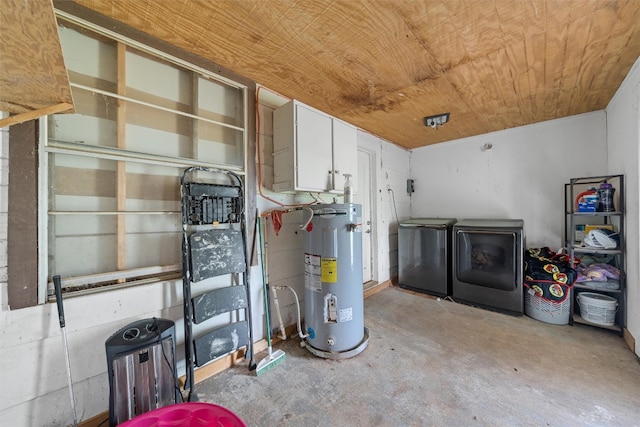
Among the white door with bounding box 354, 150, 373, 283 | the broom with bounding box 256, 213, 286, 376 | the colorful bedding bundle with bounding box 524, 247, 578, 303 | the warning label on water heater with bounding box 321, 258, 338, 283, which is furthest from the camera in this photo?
the white door with bounding box 354, 150, 373, 283

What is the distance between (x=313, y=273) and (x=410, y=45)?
1.85 metres

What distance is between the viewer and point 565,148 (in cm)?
297

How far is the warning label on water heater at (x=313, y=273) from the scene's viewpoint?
79.0 inches

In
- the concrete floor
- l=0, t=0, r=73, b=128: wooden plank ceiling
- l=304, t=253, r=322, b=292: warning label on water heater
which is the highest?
l=0, t=0, r=73, b=128: wooden plank ceiling

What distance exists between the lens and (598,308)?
2.32 m

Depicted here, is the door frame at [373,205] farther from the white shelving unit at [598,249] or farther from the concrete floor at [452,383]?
the white shelving unit at [598,249]

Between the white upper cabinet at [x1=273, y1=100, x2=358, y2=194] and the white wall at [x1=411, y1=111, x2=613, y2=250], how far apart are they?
178cm

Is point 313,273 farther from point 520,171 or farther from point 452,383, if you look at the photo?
point 520,171

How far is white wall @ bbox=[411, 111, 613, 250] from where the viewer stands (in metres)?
2.88

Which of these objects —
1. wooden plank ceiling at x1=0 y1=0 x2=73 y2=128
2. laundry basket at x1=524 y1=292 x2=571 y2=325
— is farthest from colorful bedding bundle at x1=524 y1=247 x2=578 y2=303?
wooden plank ceiling at x1=0 y1=0 x2=73 y2=128

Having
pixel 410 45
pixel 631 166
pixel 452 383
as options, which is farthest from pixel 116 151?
pixel 631 166

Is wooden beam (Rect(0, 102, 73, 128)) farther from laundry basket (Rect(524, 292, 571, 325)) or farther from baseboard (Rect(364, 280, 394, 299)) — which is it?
laundry basket (Rect(524, 292, 571, 325))

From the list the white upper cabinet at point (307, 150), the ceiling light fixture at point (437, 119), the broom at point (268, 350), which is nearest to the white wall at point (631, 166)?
the ceiling light fixture at point (437, 119)

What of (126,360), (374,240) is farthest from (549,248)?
(126,360)
